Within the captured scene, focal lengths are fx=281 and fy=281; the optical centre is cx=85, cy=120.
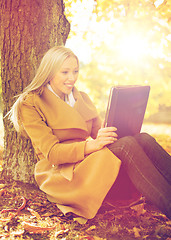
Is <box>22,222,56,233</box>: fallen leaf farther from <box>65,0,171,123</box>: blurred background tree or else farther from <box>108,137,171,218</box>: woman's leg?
<box>65,0,171,123</box>: blurred background tree

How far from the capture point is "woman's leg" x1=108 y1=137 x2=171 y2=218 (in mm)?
2014

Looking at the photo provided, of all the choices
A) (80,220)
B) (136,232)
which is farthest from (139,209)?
(80,220)

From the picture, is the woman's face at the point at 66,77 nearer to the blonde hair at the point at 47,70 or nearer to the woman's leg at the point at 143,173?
the blonde hair at the point at 47,70

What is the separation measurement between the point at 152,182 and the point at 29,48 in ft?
6.17

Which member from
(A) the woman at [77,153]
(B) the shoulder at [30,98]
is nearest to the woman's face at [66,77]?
(A) the woman at [77,153]

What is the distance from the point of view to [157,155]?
2305mm

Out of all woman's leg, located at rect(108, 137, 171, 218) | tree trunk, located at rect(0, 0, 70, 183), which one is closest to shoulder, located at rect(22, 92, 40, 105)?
tree trunk, located at rect(0, 0, 70, 183)

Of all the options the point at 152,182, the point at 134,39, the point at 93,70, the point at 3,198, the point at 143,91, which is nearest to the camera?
the point at 152,182

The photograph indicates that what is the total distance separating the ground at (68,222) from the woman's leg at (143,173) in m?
0.33

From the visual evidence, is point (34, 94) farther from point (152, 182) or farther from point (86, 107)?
point (152, 182)

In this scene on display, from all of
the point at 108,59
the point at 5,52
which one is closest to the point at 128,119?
the point at 5,52

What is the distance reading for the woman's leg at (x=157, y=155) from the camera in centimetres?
223

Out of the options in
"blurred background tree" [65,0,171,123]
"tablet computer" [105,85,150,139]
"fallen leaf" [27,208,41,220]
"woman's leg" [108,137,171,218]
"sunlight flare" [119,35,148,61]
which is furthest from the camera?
"sunlight flare" [119,35,148,61]

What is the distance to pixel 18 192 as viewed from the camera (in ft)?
9.47
